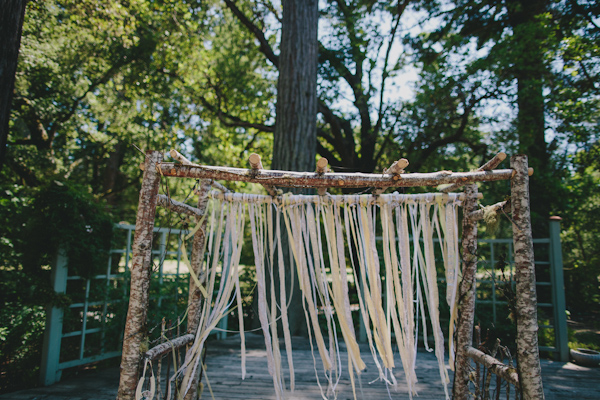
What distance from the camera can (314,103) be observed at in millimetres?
4172

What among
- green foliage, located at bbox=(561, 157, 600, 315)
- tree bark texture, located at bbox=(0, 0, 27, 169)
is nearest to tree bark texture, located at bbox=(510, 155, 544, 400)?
tree bark texture, located at bbox=(0, 0, 27, 169)

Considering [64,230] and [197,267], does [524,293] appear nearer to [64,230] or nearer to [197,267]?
[197,267]

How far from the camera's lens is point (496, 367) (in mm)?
1457

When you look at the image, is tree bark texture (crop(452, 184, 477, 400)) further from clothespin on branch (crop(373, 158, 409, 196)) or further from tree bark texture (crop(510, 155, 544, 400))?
clothespin on branch (crop(373, 158, 409, 196))

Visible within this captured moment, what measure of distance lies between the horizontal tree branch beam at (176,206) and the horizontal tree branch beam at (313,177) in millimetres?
167

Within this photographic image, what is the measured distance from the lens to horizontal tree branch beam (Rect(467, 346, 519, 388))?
134cm

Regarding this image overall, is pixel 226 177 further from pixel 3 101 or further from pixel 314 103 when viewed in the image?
pixel 314 103

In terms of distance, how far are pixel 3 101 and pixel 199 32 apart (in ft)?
18.5

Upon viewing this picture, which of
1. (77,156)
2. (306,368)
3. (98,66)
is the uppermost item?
(98,66)

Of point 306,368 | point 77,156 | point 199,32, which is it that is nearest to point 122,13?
point 199,32

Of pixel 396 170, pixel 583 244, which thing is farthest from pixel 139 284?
pixel 583 244

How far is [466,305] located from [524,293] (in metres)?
0.46

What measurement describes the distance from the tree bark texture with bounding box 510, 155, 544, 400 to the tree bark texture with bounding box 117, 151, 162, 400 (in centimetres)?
156

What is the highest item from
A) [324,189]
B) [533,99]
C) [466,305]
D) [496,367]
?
[533,99]
